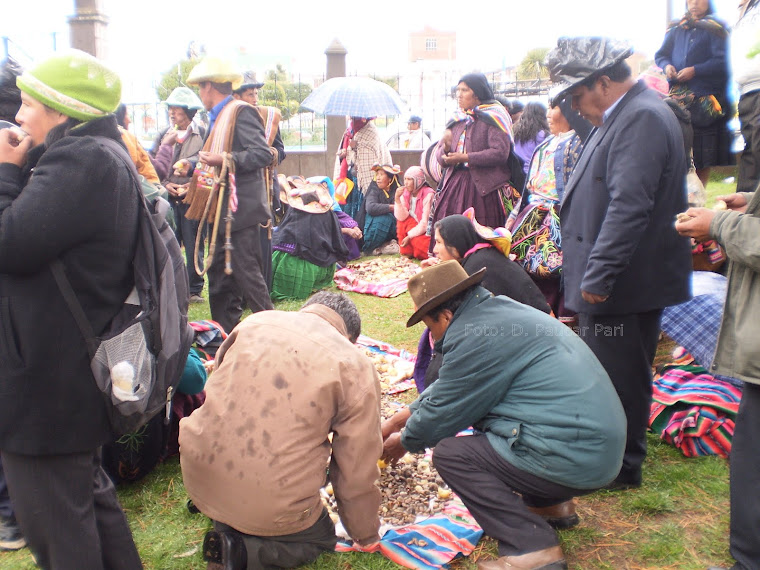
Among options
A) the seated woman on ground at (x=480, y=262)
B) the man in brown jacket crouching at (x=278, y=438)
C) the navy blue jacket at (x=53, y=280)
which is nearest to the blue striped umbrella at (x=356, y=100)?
the seated woman on ground at (x=480, y=262)

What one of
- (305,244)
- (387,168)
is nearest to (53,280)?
(305,244)

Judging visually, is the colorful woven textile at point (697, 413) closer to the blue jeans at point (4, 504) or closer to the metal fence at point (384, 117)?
the blue jeans at point (4, 504)

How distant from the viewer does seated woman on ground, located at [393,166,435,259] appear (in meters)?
8.84

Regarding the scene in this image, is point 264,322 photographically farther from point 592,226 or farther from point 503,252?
point 503,252

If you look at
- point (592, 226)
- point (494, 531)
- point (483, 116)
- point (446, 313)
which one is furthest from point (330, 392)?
point (483, 116)

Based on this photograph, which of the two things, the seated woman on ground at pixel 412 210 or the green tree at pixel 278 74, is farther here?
the green tree at pixel 278 74

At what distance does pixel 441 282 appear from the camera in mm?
2865

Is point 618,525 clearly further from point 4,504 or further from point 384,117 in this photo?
point 384,117

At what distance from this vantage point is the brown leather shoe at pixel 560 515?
3137 mm

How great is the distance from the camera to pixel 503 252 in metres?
4.55

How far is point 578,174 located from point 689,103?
3377mm

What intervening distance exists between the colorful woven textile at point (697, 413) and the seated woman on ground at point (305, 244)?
4.23m

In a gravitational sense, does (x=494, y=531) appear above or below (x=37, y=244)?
below

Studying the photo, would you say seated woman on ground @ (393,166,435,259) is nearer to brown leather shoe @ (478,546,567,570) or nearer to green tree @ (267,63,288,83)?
brown leather shoe @ (478,546,567,570)
